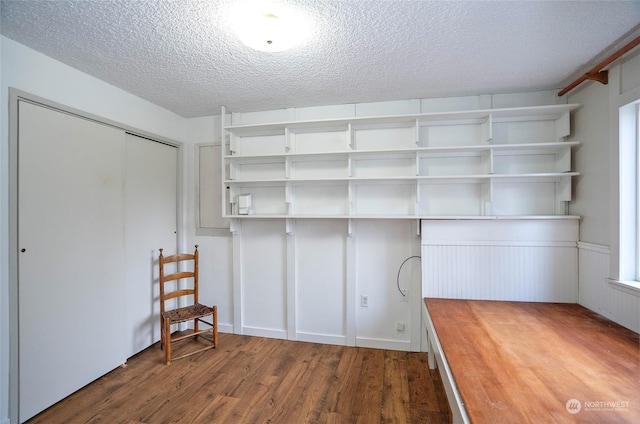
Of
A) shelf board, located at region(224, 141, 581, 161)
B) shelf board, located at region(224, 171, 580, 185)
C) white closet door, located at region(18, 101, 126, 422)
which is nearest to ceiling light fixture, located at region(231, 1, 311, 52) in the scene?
shelf board, located at region(224, 141, 581, 161)

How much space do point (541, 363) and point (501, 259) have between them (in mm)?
1102

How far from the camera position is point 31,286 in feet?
5.88

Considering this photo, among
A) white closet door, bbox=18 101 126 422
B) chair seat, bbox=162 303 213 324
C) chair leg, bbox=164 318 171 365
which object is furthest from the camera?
chair seat, bbox=162 303 213 324

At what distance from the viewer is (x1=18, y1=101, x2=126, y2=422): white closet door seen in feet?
5.82

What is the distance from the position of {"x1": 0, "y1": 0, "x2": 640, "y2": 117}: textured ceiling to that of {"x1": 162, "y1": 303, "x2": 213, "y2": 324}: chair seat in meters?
2.06

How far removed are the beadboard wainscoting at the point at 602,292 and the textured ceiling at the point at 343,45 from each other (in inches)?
54.4

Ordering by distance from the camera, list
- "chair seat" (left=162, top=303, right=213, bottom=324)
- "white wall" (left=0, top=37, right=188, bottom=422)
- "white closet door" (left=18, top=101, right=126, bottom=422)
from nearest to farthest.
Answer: "white wall" (left=0, top=37, right=188, bottom=422), "white closet door" (left=18, top=101, right=126, bottom=422), "chair seat" (left=162, top=303, right=213, bottom=324)

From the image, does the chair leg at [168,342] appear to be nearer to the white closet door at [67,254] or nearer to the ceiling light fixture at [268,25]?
the white closet door at [67,254]

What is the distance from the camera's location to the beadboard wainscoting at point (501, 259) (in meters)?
2.26

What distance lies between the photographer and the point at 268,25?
1473 mm

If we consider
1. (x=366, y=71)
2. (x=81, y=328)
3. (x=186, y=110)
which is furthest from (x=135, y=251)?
(x=366, y=71)

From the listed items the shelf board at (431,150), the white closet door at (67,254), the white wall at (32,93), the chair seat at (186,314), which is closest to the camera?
the white wall at (32,93)

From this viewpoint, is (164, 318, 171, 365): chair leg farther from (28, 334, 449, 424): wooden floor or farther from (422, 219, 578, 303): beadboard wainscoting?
(422, 219, 578, 303): beadboard wainscoting
